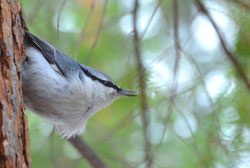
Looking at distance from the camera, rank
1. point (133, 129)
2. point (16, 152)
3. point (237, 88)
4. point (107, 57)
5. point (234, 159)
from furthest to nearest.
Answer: point (107, 57) → point (133, 129) → point (237, 88) → point (234, 159) → point (16, 152)

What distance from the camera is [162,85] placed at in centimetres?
228

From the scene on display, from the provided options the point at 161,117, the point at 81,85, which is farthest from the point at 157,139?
the point at 81,85

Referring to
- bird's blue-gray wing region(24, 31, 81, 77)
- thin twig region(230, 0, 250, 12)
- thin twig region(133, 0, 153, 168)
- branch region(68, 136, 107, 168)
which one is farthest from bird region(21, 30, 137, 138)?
thin twig region(230, 0, 250, 12)

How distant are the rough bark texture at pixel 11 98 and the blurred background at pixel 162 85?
0.46 m

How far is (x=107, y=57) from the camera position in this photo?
2.87 m

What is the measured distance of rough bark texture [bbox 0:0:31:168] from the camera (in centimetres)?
123

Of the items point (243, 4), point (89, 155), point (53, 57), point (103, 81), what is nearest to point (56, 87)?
point (53, 57)

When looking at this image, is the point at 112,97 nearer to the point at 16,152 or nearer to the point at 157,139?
the point at 157,139

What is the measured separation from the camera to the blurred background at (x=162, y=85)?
6.86ft

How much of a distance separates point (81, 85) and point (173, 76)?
1.97ft

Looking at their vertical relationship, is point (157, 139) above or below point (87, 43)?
below

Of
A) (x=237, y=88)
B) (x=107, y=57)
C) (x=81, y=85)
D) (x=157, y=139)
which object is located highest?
(x=107, y=57)

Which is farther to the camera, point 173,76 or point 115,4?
point 115,4

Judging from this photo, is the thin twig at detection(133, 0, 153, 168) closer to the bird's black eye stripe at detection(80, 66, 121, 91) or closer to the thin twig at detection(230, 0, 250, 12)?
the bird's black eye stripe at detection(80, 66, 121, 91)
